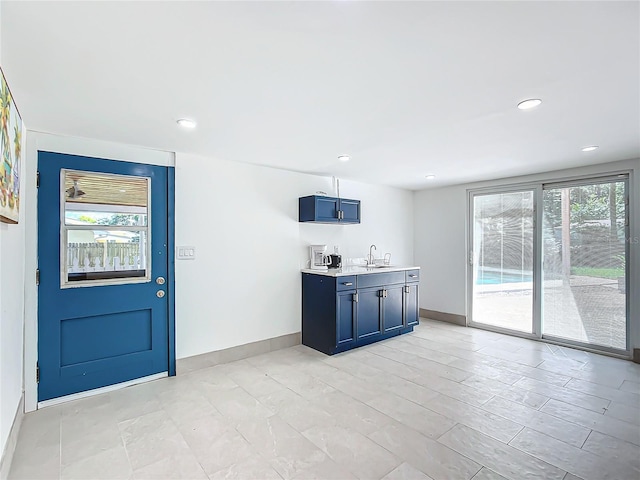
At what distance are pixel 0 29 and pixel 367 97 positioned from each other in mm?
1875

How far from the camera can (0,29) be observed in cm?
147

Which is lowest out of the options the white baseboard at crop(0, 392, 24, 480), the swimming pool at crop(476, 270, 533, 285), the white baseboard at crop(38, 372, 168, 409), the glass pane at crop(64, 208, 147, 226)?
the white baseboard at crop(38, 372, 168, 409)

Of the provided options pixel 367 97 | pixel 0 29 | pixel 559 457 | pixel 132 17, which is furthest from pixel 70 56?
pixel 559 457

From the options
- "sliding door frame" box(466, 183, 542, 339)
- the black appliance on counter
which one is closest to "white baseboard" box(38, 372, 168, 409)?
the black appliance on counter

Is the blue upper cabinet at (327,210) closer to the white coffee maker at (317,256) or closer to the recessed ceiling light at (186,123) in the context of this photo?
the white coffee maker at (317,256)

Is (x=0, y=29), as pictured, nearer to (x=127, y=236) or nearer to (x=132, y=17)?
(x=132, y=17)

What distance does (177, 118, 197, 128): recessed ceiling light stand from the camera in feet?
8.47

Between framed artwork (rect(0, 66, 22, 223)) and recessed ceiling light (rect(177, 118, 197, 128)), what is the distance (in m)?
0.98

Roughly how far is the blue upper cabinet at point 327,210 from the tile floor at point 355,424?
1.78 m

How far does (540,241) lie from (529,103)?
2.98 meters

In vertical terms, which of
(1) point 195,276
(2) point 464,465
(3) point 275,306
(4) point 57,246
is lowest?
(2) point 464,465

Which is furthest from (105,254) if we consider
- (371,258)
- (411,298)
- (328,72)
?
(411,298)

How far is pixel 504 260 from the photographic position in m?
4.99

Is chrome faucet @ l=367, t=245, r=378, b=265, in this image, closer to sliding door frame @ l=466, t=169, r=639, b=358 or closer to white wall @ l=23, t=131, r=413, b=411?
white wall @ l=23, t=131, r=413, b=411
